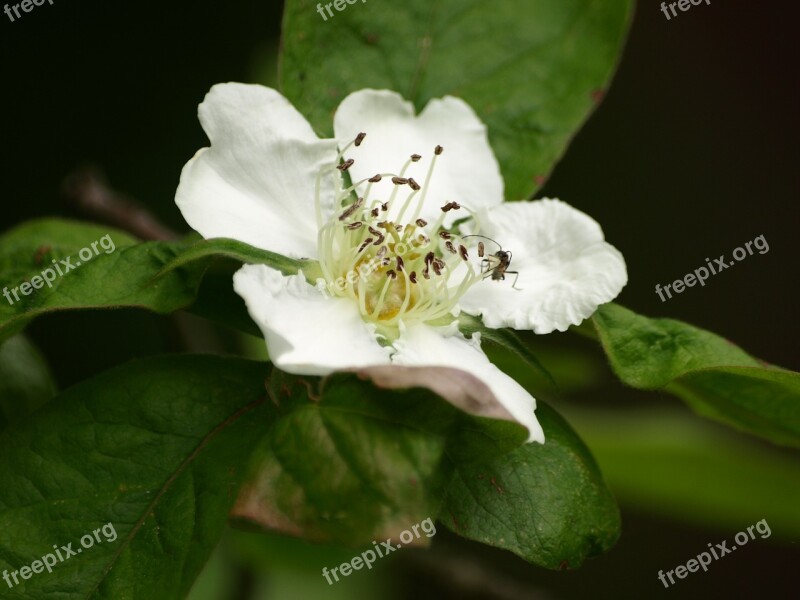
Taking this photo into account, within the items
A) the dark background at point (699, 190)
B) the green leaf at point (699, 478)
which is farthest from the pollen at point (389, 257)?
the dark background at point (699, 190)

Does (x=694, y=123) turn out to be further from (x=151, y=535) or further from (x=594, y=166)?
(x=151, y=535)

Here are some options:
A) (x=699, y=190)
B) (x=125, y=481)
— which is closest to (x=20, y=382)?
(x=125, y=481)

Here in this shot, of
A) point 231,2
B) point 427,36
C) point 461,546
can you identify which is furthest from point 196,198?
point 461,546

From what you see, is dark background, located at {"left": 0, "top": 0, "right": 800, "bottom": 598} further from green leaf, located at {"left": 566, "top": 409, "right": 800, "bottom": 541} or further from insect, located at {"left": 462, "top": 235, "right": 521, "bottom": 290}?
insect, located at {"left": 462, "top": 235, "right": 521, "bottom": 290}

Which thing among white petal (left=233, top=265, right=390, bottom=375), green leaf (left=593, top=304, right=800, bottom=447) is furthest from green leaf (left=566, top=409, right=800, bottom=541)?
white petal (left=233, top=265, right=390, bottom=375)

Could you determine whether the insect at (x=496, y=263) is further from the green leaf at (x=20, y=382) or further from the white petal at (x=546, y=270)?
the green leaf at (x=20, y=382)

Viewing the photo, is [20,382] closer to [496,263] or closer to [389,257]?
[389,257]
